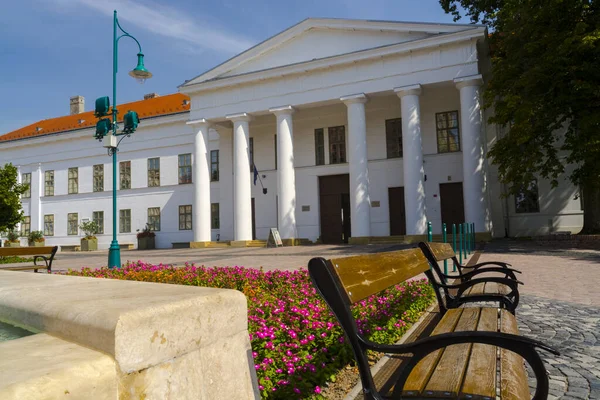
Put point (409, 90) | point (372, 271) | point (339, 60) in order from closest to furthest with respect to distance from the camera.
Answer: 1. point (372, 271)
2. point (409, 90)
3. point (339, 60)

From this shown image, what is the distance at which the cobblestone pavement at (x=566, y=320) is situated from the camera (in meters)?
3.19

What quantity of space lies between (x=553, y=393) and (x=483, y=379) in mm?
1382

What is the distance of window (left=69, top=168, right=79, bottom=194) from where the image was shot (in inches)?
1391

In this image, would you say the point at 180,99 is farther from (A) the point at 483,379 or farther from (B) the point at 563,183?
(A) the point at 483,379

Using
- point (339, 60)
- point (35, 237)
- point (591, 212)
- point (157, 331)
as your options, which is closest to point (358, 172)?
point (339, 60)

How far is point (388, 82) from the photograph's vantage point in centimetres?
2258

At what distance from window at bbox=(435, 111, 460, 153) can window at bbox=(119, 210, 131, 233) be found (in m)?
22.6

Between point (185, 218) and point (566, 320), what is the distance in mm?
27943

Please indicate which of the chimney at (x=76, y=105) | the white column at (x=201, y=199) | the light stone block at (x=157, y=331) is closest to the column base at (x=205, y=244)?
the white column at (x=201, y=199)

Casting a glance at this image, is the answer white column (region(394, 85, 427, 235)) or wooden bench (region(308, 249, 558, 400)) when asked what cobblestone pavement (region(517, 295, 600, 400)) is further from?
white column (region(394, 85, 427, 235))

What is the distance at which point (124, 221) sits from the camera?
33000 millimetres

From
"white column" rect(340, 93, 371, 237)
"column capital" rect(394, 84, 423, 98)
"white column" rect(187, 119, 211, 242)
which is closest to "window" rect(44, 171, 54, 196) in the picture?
"white column" rect(187, 119, 211, 242)

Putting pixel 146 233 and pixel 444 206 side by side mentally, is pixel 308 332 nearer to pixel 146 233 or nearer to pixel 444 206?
pixel 444 206

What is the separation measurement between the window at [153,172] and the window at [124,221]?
2.96 metres
